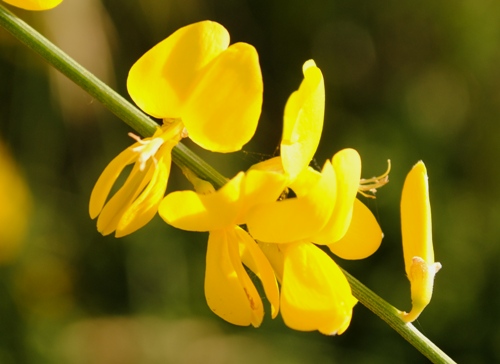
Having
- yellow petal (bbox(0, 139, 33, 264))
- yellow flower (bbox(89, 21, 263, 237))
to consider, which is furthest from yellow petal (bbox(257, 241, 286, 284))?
yellow petal (bbox(0, 139, 33, 264))

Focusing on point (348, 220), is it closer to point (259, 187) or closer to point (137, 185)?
point (259, 187)

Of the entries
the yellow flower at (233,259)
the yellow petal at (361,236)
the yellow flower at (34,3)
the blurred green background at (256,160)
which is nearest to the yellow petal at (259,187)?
the yellow flower at (233,259)

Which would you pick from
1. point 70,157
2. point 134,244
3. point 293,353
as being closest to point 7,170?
point 70,157

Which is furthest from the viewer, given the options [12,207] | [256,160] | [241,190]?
[256,160]

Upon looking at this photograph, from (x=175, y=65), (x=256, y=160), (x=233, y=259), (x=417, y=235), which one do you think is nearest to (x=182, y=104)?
(x=175, y=65)

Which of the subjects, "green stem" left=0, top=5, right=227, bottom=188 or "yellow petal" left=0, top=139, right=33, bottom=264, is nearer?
"green stem" left=0, top=5, right=227, bottom=188

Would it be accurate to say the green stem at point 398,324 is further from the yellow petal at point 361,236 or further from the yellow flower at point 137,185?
the yellow flower at point 137,185

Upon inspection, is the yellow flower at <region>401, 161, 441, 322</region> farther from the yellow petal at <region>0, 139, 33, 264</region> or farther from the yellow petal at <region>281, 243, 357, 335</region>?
the yellow petal at <region>0, 139, 33, 264</region>

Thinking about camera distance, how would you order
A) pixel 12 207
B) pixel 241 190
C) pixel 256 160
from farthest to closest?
pixel 256 160
pixel 12 207
pixel 241 190
